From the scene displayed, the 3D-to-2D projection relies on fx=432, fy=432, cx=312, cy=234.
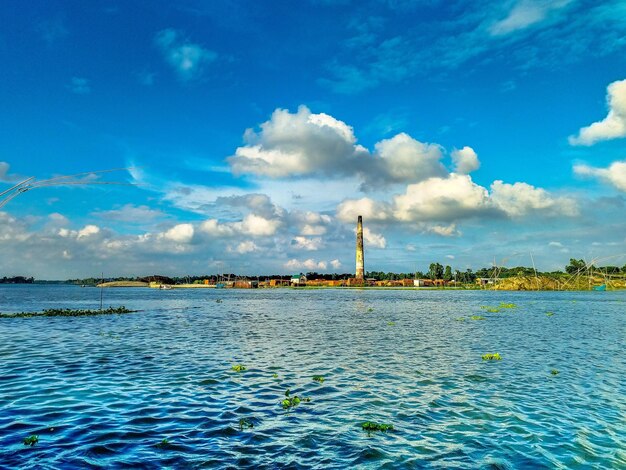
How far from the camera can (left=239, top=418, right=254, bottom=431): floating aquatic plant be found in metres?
19.5

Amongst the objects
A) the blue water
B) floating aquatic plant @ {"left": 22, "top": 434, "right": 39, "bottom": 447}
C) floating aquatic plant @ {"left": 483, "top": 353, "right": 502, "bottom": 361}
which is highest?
floating aquatic plant @ {"left": 22, "top": 434, "right": 39, "bottom": 447}

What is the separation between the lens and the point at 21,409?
874 inches

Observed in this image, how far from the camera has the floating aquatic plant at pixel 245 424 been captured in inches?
768

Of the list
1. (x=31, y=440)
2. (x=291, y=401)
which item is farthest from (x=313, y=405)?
(x=31, y=440)

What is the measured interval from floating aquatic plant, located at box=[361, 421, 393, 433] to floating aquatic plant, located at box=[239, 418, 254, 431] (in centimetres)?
512

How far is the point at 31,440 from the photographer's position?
17250mm

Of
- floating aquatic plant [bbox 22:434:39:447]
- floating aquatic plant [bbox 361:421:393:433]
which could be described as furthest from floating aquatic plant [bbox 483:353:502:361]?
floating aquatic plant [bbox 22:434:39:447]

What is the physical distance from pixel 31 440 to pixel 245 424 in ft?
28.1

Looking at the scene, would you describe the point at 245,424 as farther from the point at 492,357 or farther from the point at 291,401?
the point at 492,357

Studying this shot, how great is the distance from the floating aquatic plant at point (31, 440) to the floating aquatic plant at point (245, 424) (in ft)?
26.7

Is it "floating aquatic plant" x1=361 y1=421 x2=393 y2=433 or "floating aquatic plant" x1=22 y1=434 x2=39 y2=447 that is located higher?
"floating aquatic plant" x1=22 y1=434 x2=39 y2=447

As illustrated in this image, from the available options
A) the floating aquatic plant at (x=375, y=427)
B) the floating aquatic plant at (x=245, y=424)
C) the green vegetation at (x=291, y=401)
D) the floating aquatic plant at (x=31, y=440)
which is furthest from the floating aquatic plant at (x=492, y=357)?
the floating aquatic plant at (x=31, y=440)

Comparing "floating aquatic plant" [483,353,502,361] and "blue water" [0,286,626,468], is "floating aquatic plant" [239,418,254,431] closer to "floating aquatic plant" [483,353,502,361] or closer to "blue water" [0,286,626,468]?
"blue water" [0,286,626,468]

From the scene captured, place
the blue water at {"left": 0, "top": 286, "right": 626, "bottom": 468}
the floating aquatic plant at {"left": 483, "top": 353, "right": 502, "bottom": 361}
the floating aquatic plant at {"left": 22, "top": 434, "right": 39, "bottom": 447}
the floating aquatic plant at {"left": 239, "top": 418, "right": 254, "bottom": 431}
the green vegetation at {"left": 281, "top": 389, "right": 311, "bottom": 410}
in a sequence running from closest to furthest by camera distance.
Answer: the blue water at {"left": 0, "top": 286, "right": 626, "bottom": 468}, the floating aquatic plant at {"left": 22, "top": 434, "right": 39, "bottom": 447}, the floating aquatic plant at {"left": 239, "top": 418, "right": 254, "bottom": 431}, the green vegetation at {"left": 281, "top": 389, "right": 311, "bottom": 410}, the floating aquatic plant at {"left": 483, "top": 353, "right": 502, "bottom": 361}
